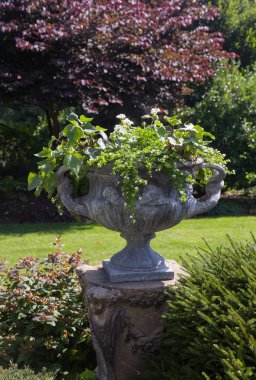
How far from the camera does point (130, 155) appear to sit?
132 inches

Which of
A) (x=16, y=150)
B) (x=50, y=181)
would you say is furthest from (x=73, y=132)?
(x=16, y=150)

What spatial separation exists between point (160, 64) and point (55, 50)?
5.50 feet

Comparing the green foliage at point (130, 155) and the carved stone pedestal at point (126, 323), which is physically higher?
the green foliage at point (130, 155)

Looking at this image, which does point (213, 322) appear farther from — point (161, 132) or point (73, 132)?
point (73, 132)

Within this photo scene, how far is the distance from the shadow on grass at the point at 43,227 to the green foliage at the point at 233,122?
308cm

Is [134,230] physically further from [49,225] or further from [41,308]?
[49,225]

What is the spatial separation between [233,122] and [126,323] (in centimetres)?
751

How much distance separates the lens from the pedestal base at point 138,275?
11.9ft

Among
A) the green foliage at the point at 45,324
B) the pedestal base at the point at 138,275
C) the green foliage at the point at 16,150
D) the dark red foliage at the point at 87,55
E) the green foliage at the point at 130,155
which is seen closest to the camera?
the green foliage at the point at 130,155

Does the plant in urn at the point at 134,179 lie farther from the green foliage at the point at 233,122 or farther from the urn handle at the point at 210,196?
the green foliage at the point at 233,122

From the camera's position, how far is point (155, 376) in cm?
328

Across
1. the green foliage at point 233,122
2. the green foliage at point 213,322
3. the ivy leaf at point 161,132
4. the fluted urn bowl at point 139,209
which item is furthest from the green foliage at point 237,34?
the green foliage at point 213,322

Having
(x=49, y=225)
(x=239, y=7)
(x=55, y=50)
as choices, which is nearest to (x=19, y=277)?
(x=49, y=225)

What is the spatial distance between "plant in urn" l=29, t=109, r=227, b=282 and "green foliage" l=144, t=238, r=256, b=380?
335 mm
